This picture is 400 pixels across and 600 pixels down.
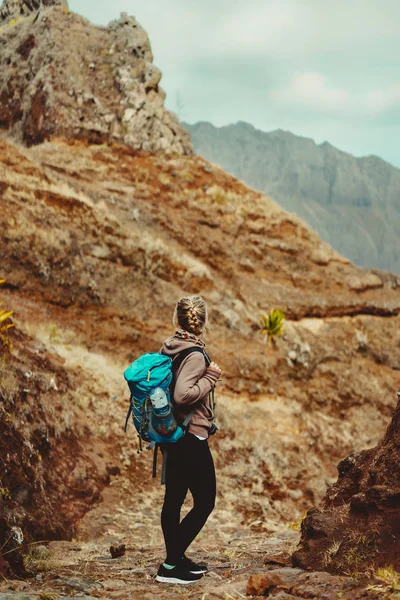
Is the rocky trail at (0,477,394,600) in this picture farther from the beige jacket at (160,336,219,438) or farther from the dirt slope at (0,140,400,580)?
the dirt slope at (0,140,400,580)

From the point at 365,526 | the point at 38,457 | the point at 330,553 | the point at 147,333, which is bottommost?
the point at 38,457

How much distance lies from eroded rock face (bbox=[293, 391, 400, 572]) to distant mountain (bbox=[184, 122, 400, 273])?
92984 millimetres

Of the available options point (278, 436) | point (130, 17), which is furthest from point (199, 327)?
point (130, 17)

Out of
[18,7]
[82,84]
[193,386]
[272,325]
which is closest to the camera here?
[193,386]

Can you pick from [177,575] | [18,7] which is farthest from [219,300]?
[18,7]

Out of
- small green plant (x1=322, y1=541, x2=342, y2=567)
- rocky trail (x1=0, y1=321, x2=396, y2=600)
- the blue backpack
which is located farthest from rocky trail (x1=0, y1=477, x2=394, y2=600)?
the blue backpack

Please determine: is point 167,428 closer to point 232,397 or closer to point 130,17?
point 232,397

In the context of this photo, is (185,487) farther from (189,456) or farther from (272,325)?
(272,325)

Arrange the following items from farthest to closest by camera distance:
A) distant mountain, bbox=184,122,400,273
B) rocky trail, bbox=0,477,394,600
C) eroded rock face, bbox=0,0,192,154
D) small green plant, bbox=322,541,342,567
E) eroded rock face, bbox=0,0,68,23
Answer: distant mountain, bbox=184,122,400,273
eroded rock face, bbox=0,0,68,23
eroded rock face, bbox=0,0,192,154
small green plant, bbox=322,541,342,567
rocky trail, bbox=0,477,394,600

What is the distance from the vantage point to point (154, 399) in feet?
12.5

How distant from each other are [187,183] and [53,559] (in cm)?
1876

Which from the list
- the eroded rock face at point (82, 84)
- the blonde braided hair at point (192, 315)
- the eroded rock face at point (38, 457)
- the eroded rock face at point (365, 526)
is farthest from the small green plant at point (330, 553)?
the eroded rock face at point (82, 84)

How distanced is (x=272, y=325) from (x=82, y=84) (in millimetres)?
16174

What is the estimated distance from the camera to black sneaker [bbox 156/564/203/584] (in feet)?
13.2
